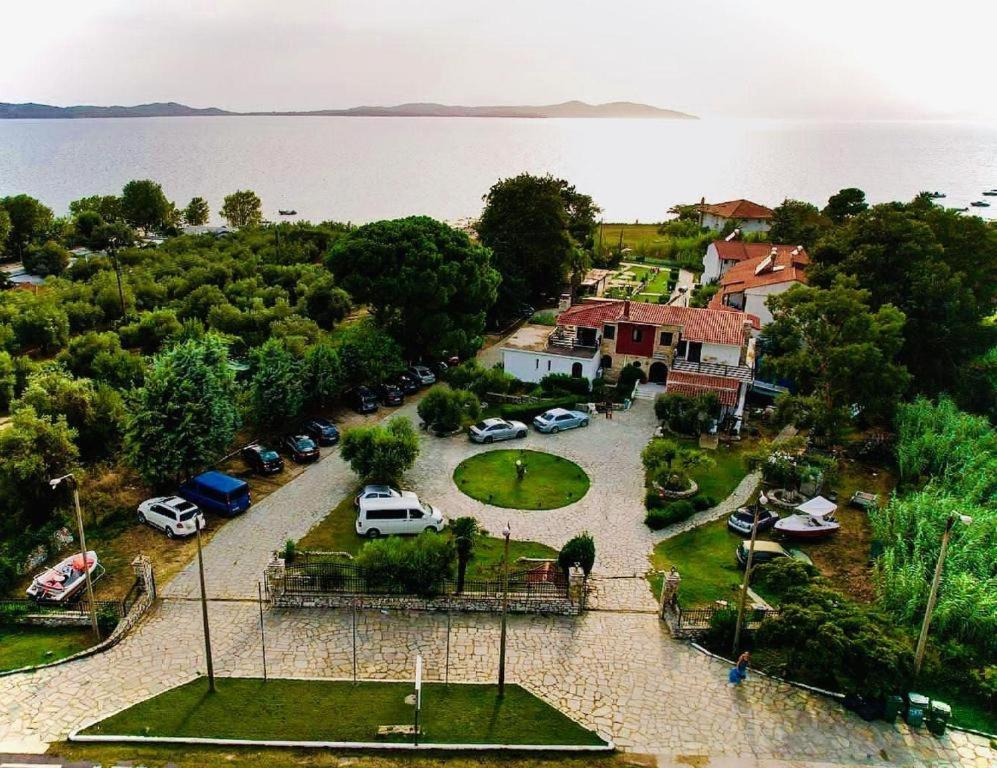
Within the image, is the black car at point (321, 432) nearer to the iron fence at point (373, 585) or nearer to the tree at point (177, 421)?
the tree at point (177, 421)

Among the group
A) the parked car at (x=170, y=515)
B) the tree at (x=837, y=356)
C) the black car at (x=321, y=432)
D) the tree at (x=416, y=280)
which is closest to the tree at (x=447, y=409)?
the black car at (x=321, y=432)

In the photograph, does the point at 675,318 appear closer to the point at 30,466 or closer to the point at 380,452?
the point at 380,452

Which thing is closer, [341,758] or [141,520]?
[341,758]

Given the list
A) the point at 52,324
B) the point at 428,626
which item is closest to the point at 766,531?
the point at 428,626

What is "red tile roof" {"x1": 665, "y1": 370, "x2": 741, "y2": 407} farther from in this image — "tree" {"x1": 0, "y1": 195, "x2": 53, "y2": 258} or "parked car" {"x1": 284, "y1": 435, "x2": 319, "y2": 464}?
"tree" {"x1": 0, "y1": 195, "x2": 53, "y2": 258}

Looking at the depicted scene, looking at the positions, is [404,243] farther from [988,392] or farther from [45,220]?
[45,220]

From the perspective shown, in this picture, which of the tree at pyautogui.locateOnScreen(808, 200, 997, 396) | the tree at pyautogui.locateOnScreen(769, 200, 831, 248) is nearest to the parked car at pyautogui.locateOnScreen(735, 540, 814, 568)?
the tree at pyautogui.locateOnScreen(808, 200, 997, 396)
